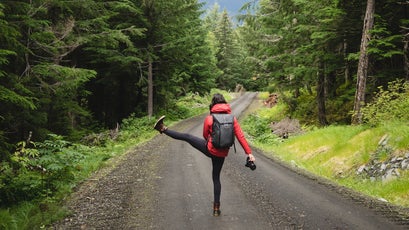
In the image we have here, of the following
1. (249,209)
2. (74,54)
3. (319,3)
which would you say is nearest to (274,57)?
(319,3)

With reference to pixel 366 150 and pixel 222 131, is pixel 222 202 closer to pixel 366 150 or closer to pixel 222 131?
pixel 222 131

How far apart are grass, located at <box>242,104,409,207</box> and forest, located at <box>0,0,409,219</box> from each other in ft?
4.12

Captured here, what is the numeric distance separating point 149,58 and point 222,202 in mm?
18699

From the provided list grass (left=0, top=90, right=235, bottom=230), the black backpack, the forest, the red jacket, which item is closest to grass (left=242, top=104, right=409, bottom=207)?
the forest

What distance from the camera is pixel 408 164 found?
8.57 metres

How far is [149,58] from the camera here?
24.2 m

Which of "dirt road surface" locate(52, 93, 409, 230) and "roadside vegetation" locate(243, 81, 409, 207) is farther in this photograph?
"roadside vegetation" locate(243, 81, 409, 207)

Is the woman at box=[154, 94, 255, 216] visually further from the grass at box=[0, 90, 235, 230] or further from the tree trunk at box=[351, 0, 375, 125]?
the tree trunk at box=[351, 0, 375, 125]

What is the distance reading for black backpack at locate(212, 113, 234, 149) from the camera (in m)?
5.84

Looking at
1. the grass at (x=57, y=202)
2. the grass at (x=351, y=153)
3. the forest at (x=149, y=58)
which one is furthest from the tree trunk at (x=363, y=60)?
the grass at (x=57, y=202)

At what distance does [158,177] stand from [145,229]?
3739mm

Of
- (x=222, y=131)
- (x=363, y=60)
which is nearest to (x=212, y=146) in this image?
(x=222, y=131)

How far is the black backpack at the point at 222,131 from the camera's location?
5.84m

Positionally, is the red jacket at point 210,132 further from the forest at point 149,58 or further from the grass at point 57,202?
the forest at point 149,58
